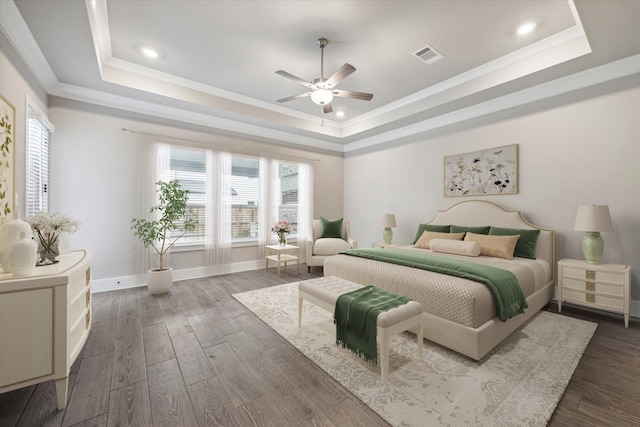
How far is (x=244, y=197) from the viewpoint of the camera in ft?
17.0

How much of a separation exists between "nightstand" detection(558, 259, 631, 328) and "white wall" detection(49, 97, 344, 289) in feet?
17.6

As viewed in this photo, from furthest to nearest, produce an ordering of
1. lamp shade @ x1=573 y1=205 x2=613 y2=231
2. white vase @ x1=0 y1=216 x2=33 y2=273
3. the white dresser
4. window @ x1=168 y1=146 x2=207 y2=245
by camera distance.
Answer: window @ x1=168 y1=146 x2=207 y2=245 < lamp shade @ x1=573 y1=205 x2=613 y2=231 < white vase @ x1=0 y1=216 x2=33 y2=273 < the white dresser

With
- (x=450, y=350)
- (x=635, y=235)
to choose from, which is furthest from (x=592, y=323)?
(x=450, y=350)

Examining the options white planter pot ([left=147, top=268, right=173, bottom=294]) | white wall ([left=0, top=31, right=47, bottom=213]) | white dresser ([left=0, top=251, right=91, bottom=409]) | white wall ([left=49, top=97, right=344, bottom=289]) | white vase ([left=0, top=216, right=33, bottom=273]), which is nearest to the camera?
white dresser ([left=0, top=251, right=91, bottom=409])

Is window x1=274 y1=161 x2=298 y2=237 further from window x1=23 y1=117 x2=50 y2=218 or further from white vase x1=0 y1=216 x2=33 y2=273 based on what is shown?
white vase x1=0 y1=216 x2=33 y2=273

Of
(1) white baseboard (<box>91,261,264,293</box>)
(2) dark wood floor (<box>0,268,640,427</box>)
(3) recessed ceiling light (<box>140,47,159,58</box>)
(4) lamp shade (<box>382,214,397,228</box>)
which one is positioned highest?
→ (3) recessed ceiling light (<box>140,47,159,58</box>)

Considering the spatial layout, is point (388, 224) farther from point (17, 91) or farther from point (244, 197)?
point (17, 91)

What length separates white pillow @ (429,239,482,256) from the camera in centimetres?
344

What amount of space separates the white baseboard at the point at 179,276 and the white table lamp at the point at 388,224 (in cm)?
250

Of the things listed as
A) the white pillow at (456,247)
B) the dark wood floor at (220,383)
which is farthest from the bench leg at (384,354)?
the white pillow at (456,247)

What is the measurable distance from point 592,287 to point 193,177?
18.4ft

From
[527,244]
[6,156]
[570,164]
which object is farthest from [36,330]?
[570,164]

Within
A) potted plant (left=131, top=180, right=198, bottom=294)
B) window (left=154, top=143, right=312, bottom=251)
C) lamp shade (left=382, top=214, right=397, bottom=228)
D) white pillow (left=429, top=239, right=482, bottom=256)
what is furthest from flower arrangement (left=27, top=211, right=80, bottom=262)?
lamp shade (left=382, top=214, right=397, bottom=228)

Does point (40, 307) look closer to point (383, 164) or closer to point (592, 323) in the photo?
point (592, 323)
